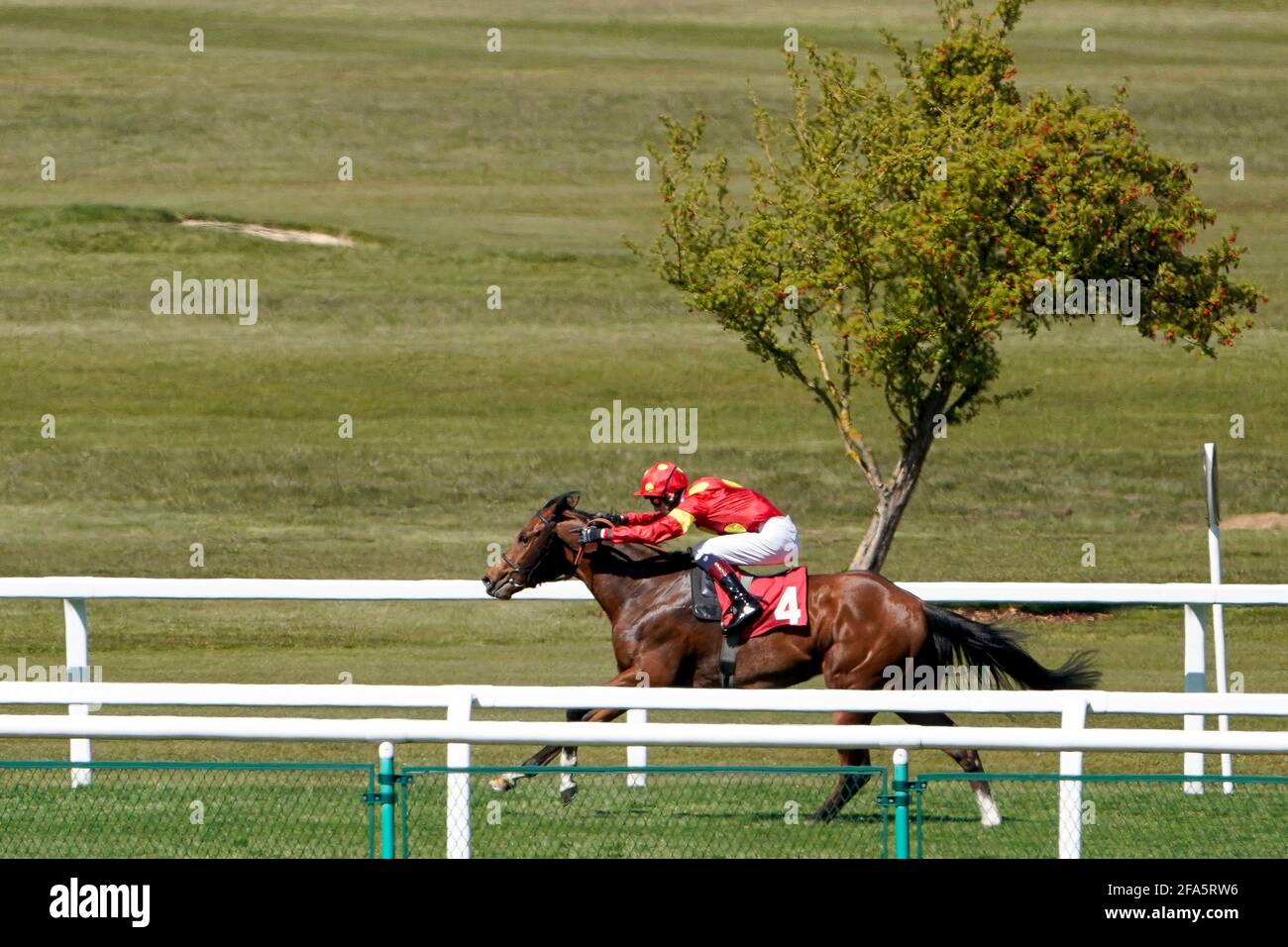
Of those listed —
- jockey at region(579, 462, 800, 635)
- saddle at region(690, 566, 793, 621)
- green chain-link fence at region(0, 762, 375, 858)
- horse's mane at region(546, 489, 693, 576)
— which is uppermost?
jockey at region(579, 462, 800, 635)

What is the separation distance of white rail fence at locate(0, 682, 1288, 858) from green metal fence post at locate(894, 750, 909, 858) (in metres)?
0.16

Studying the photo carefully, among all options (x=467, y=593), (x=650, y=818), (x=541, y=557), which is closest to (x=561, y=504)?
(x=541, y=557)

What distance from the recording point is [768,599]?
984 centimetres

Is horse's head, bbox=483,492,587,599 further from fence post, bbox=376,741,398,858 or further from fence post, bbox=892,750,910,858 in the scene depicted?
fence post, bbox=892,750,910,858

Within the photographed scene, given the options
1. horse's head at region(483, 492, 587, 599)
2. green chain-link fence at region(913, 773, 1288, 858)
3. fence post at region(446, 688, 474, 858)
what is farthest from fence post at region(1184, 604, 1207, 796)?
fence post at region(446, 688, 474, 858)

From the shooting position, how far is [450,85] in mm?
51094

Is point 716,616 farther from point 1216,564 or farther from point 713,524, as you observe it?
point 1216,564

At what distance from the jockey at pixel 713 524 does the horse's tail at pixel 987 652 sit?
2.83ft

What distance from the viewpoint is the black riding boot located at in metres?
9.80

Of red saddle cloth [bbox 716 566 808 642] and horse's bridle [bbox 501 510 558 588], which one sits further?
horse's bridle [bbox 501 510 558 588]

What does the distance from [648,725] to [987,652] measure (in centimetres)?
314

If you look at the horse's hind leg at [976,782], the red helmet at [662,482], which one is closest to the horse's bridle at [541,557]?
the red helmet at [662,482]
